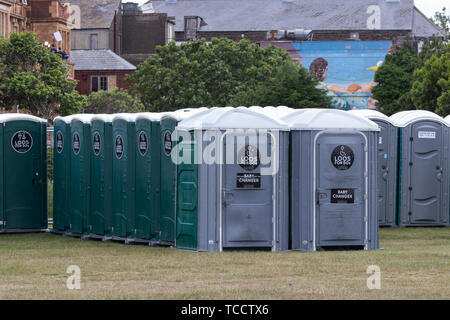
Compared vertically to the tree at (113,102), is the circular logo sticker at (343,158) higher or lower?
lower

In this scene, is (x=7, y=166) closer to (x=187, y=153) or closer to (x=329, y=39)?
(x=187, y=153)

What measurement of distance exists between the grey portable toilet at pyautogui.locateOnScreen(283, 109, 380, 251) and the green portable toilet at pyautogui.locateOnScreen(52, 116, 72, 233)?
17.5 ft

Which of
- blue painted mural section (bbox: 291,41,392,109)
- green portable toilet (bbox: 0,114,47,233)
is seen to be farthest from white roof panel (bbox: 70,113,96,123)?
blue painted mural section (bbox: 291,41,392,109)

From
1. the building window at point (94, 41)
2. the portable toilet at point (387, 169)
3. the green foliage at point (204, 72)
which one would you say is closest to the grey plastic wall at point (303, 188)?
the portable toilet at point (387, 169)

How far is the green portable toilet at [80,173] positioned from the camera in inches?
736

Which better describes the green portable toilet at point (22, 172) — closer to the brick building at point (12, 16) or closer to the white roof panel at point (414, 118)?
the white roof panel at point (414, 118)

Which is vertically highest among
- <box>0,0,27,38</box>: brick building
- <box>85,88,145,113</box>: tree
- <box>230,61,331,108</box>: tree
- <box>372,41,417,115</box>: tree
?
<box>0,0,27,38</box>: brick building

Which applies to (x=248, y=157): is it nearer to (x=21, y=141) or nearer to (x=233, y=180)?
(x=233, y=180)

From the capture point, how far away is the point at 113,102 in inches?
2635

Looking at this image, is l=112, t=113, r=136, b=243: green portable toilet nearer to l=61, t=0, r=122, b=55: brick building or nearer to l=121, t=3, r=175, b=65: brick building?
l=61, t=0, r=122, b=55: brick building

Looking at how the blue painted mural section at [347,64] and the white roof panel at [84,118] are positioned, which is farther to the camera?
the blue painted mural section at [347,64]

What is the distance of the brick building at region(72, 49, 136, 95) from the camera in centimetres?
8244

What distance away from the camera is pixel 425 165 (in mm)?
21250

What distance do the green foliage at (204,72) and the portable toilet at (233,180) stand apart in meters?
46.7
